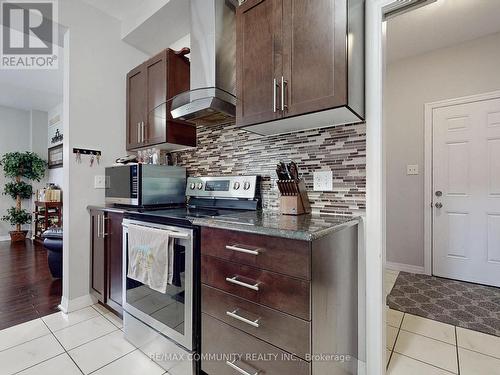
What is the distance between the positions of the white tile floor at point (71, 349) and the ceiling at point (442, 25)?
346 cm

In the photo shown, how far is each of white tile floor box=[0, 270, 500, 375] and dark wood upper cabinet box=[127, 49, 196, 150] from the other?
61.6 inches

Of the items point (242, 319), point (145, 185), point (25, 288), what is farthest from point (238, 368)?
point (25, 288)

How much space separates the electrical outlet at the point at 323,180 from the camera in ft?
5.00

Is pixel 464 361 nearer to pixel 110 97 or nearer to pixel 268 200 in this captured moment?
pixel 268 200

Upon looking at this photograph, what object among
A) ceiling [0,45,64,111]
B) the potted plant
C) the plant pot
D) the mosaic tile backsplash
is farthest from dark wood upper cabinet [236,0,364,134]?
the plant pot

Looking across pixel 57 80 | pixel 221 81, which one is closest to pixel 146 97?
pixel 221 81

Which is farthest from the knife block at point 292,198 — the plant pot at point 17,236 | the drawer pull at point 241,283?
the plant pot at point 17,236

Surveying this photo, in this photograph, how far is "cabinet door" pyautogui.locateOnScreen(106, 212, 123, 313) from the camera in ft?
6.31

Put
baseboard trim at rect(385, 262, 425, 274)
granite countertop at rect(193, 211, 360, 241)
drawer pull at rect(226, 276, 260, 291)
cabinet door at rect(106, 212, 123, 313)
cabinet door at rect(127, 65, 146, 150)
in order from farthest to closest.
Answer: baseboard trim at rect(385, 262, 425, 274)
cabinet door at rect(127, 65, 146, 150)
cabinet door at rect(106, 212, 123, 313)
drawer pull at rect(226, 276, 260, 291)
granite countertop at rect(193, 211, 360, 241)

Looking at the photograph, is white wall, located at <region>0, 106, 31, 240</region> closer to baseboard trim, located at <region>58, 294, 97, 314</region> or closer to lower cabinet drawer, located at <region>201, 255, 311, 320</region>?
baseboard trim, located at <region>58, 294, 97, 314</region>

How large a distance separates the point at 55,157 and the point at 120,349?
5093 mm

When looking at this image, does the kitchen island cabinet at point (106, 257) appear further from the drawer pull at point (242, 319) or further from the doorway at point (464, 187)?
the doorway at point (464, 187)

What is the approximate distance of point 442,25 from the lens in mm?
2580

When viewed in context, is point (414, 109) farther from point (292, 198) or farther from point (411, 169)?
point (292, 198)
